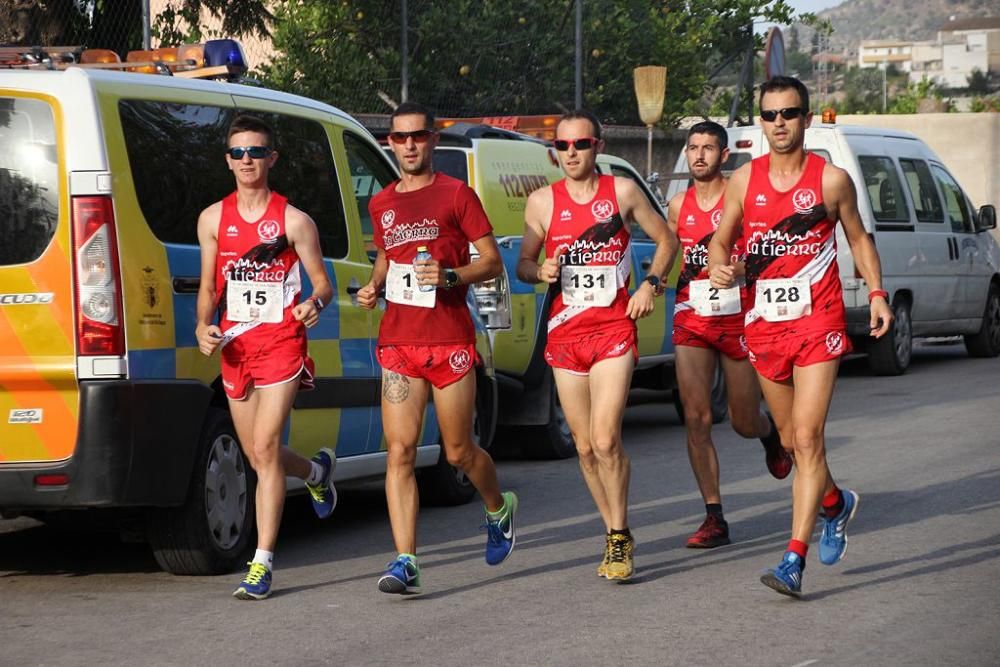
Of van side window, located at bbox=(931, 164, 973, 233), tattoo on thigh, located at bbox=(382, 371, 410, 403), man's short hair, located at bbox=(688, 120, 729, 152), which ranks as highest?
man's short hair, located at bbox=(688, 120, 729, 152)

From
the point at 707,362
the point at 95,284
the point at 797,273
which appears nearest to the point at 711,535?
the point at 707,362

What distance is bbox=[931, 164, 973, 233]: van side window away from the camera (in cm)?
1764

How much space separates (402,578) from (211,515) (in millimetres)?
940

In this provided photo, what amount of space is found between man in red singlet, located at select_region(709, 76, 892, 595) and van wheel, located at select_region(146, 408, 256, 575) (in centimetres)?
214

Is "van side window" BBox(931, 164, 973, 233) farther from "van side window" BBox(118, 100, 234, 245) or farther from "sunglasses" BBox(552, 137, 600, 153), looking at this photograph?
"van side window" BBox(118, 100, 234, 245)

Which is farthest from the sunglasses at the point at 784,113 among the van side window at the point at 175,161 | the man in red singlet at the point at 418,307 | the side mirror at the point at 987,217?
the side mirror at the point at 987,217

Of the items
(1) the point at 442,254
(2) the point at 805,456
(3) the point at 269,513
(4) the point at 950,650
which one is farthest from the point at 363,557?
(4) the point at 950,650

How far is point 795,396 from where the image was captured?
22.8ft

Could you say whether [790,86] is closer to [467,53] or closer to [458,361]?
[458,361]

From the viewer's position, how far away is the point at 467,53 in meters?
16.7

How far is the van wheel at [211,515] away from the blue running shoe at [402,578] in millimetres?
789

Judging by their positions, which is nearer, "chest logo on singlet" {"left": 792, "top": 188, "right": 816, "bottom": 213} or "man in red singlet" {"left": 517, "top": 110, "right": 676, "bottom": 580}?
"chest logo on singlet" {"left": 792, "top": 188, "right": 816, "bottom": 213}

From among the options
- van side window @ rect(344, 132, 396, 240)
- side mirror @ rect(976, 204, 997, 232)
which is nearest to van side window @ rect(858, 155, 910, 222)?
side mirror @ rect(976, 204, 997, 232)

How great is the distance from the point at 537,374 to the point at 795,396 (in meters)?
4.27
